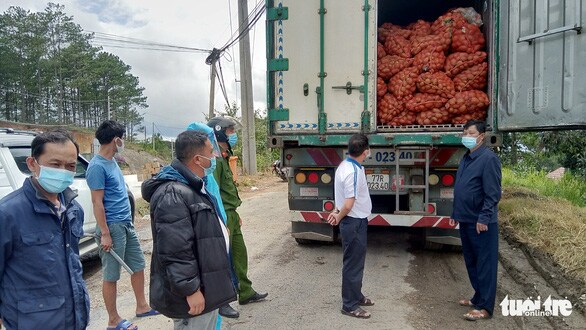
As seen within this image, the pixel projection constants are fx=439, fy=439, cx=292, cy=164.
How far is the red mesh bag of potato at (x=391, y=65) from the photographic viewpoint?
5.37 metres

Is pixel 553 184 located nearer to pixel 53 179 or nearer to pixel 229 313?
pixel 229 313

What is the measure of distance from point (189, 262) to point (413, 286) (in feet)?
10.1

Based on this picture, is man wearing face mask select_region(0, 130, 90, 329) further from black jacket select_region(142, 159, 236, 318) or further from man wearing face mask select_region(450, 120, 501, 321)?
man wearing face mask select_region(450, 120, 501, 321)

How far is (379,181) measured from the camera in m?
5.26

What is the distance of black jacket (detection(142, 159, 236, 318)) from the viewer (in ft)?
6.91

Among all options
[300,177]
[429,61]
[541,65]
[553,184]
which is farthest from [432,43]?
[553,184]

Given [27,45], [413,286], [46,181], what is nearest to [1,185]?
[46,181]

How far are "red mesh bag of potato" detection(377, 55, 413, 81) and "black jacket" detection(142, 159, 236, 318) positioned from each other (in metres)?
3.71

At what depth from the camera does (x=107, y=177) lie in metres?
3.46

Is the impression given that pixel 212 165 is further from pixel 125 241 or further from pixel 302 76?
pixel 302 76

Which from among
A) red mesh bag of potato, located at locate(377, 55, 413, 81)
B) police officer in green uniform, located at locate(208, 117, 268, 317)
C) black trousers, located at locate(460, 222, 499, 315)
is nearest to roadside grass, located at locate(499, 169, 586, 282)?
black trousers, located at locate(460, 222, 499, 315)

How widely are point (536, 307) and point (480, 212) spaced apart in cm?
104

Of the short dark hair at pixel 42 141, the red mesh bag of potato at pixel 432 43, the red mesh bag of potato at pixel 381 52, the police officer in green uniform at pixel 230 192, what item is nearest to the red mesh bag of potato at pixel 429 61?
the red mesh bag of potato at pixel 432 43

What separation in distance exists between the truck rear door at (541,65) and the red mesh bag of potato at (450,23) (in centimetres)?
75
